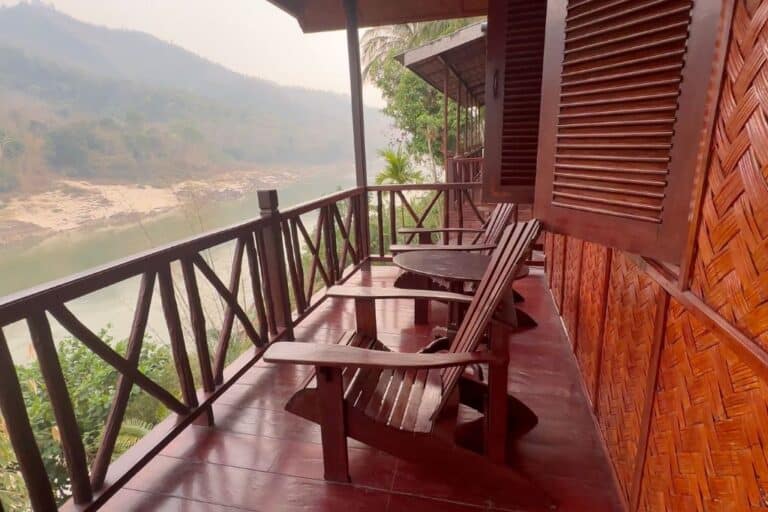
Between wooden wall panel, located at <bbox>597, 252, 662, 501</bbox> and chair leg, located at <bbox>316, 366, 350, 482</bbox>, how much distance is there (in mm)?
1014

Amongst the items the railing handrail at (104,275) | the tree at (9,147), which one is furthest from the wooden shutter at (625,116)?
the tree at (9,147)

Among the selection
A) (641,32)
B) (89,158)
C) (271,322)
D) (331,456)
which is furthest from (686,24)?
(89,158)

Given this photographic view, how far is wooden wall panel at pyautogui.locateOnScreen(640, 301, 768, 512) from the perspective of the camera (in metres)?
0.78

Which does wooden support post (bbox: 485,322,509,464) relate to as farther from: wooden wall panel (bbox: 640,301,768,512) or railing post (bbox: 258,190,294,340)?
railing post (bbox: 258,190,294,340)

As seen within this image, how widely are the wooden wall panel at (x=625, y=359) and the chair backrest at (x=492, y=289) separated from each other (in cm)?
38

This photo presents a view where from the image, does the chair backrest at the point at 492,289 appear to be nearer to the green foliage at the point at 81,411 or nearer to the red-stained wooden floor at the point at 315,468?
the red-stained wooden floor at the point at 315,468

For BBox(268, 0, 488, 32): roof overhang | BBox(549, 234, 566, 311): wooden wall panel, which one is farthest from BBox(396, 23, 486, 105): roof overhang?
BBox(549, 234, 566, 311): wooden wall panel

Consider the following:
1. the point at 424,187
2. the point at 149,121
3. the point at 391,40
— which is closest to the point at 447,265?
the point at 424,187

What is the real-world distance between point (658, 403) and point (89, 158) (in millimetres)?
18866

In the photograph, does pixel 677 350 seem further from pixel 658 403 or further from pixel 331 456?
pixel 331 456

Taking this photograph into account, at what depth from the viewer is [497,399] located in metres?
1.55

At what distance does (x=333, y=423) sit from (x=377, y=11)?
3.70m

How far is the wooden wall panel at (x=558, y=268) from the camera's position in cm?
310

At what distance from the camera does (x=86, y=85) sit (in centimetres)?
1680
